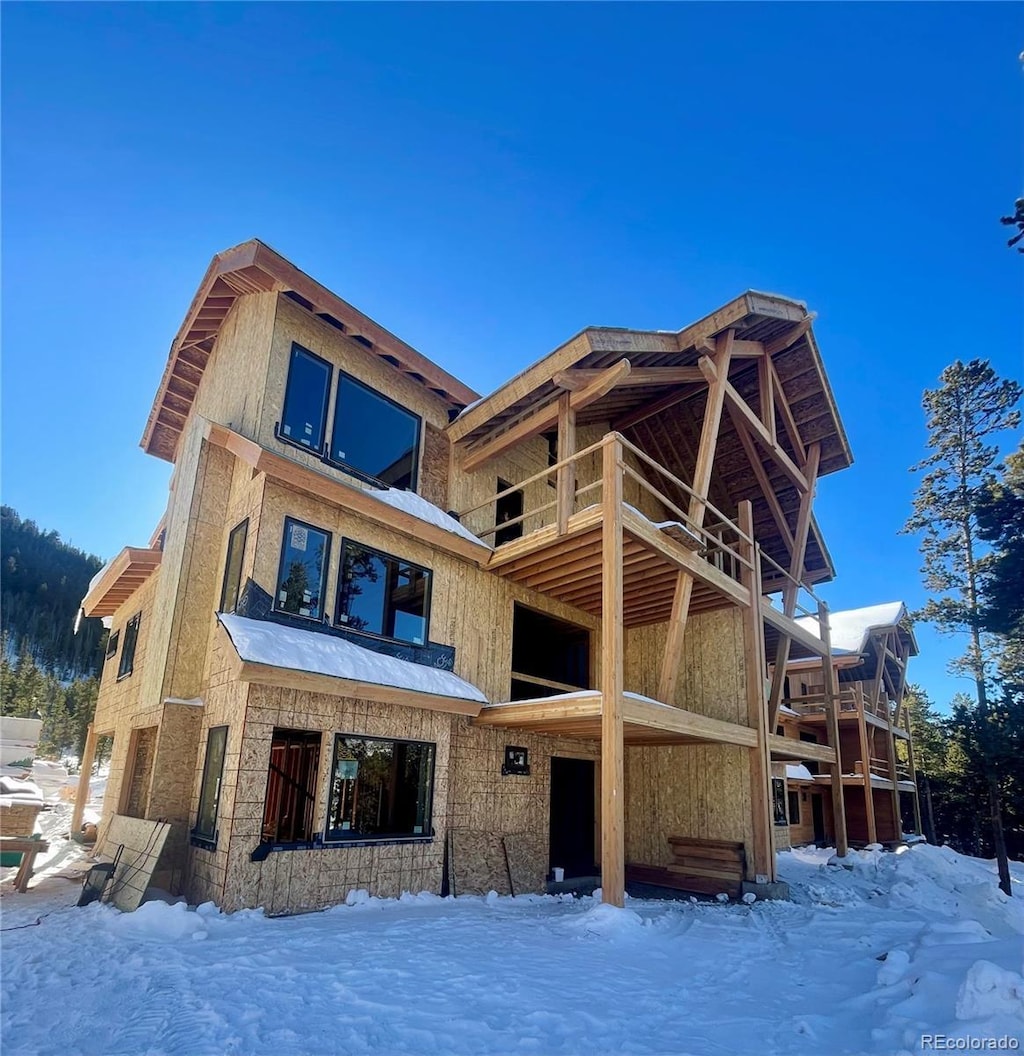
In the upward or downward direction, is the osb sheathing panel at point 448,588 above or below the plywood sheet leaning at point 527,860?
above

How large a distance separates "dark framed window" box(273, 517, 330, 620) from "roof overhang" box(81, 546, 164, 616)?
192 inches

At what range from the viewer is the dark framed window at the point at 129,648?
45.3ft

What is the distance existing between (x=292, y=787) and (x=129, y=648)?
21.5 ft

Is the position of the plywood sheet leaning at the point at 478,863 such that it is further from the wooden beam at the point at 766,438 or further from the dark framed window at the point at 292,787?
the wooden beam at the point at 766,438

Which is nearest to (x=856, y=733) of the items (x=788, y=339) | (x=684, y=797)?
(x=684, y=797)

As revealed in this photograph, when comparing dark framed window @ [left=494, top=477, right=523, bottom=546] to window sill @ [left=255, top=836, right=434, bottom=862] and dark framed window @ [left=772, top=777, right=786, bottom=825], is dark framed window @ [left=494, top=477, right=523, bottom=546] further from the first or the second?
dark framed window @ [left=772, top=777, right=786, bottom=825]

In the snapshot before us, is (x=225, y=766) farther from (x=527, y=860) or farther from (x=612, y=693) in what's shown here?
(x=527, y=860)

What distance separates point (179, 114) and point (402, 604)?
8292 mm

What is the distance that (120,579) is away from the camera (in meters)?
14.2

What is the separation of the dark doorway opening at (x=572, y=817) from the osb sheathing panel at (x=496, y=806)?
2.65 ft

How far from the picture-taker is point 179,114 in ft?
31.9

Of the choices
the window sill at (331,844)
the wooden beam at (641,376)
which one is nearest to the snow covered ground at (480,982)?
the window sill at (331,844)

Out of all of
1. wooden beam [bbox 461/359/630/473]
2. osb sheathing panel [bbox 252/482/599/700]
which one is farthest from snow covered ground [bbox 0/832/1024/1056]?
A: wooden beam [bbox 461/359/630/473]

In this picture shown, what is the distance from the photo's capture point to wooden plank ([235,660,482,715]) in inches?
305
